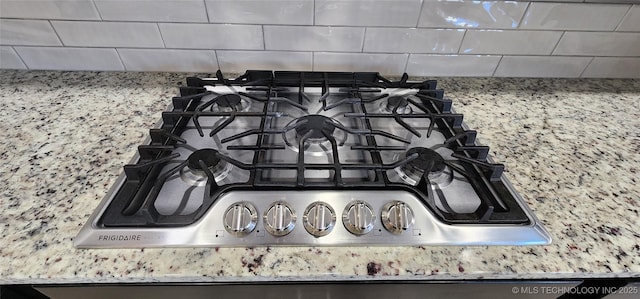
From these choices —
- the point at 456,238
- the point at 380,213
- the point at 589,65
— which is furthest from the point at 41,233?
the point at 589,65

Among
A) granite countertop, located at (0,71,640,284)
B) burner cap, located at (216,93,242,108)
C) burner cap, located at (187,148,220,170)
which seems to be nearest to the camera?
granite countertop, located at (0,71,640,284)

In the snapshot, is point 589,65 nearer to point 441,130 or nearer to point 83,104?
point 441,130

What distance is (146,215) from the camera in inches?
17.0

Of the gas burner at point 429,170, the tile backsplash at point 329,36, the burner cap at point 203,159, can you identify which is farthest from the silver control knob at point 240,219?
A: the tile backsplash at point 329,36

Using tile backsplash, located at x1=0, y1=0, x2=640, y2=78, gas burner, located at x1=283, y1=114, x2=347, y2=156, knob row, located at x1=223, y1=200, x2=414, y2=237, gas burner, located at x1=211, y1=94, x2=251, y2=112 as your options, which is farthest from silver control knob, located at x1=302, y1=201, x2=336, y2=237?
tile backsplash, located at x1=0, y1=0, x2=640, y2=78

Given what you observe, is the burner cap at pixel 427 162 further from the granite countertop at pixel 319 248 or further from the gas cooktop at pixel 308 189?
the granite countertop at pixel 319 248

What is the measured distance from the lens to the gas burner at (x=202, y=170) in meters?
0.53

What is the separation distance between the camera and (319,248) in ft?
1.44

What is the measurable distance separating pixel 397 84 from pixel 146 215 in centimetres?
65

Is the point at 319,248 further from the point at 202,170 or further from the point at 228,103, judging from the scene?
the point at 228,103

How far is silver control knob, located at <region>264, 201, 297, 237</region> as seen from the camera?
1.46 ft

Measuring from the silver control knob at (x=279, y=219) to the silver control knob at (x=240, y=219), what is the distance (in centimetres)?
2

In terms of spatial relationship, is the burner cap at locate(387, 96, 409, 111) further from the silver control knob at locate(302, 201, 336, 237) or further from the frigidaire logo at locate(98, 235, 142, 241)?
the frigidaire logo at locate(98, 235, 142, 241)

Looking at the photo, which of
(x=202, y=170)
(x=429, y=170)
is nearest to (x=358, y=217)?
(x=429, y=170)
